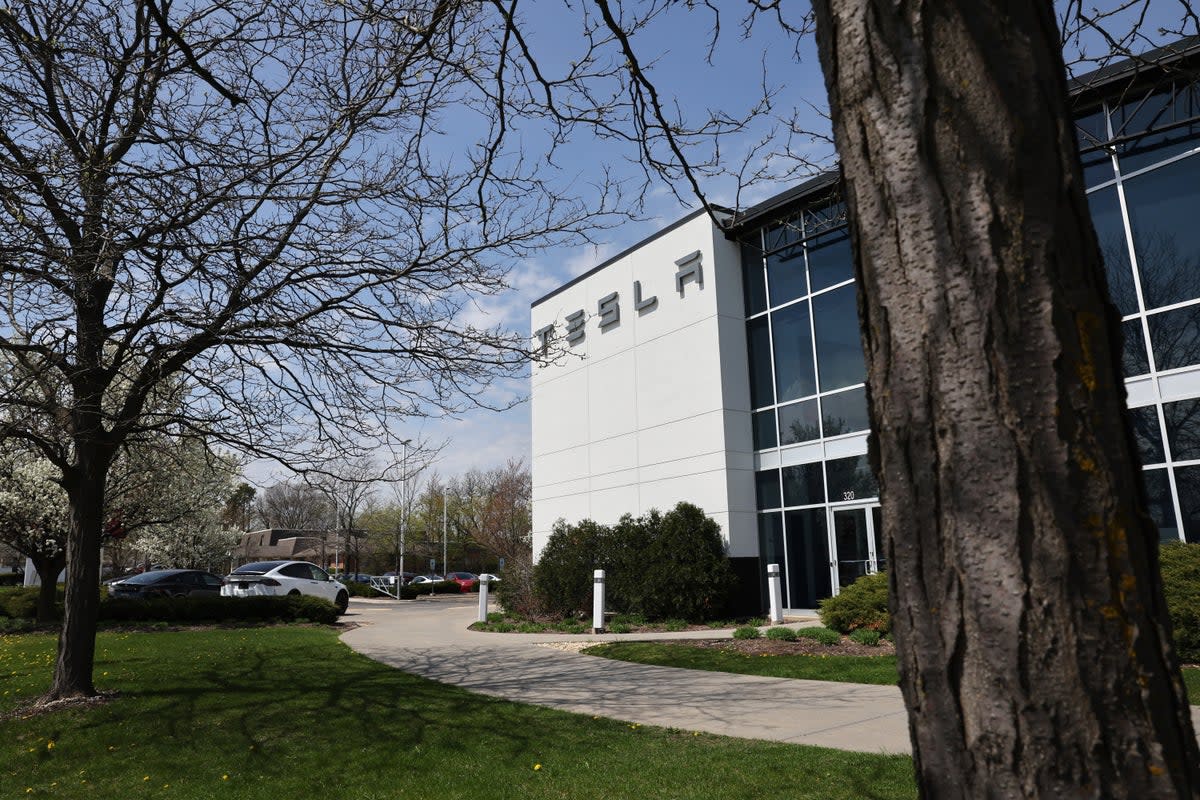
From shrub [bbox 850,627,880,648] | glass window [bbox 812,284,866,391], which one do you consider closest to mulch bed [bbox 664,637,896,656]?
shrub [bbox 850,627,880,648]

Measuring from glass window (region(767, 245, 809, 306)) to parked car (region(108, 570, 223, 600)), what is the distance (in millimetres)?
16803

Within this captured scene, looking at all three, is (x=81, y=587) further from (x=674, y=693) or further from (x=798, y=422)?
(x=798, y=422)

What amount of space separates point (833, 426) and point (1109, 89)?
25.9ft

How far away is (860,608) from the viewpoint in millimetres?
12273

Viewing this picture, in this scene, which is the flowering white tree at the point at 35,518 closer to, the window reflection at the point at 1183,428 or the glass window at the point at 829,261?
the glass window at the point at 829,261

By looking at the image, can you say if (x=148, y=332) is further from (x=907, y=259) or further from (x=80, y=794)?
(x=907, y=259)

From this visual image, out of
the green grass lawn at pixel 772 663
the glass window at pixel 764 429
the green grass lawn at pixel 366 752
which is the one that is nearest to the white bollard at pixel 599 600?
the green grass lawn at pixel 772 663

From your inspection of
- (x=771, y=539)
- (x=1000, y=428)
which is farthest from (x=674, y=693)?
(x=771, y=539)

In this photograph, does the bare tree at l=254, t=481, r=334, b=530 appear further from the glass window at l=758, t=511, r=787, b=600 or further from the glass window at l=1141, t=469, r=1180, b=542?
the glass window at l=1141, t=469, r=1180, b=542

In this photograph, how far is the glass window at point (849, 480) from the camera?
16672 millimetres

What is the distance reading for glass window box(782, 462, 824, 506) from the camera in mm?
17750

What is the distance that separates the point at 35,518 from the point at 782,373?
1905 centimetres

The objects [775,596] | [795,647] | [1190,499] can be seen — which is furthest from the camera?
[775,596]

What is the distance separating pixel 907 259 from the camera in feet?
5.47
